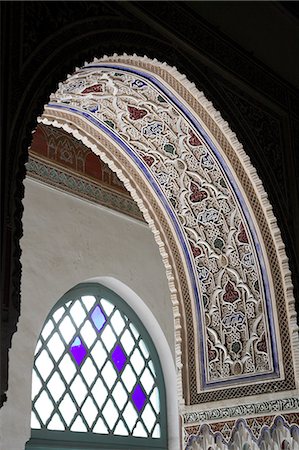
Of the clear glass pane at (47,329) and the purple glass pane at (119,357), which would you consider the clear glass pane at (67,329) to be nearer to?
the clear glass pane at (47,329)

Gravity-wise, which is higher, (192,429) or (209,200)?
(209,200)

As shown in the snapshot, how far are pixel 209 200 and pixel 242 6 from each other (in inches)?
35.2

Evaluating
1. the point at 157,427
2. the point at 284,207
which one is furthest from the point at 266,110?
the point at 157,427

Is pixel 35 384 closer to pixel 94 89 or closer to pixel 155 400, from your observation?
pixel 155 400

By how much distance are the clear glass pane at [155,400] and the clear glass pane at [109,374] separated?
1.64 ft

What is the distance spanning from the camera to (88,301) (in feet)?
17.6

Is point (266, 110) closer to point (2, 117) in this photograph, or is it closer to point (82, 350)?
point (2, 117)

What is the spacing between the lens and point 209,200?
3.39 m

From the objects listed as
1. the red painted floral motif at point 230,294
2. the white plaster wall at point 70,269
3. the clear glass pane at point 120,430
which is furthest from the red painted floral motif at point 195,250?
the clear glass pane at point 120,430

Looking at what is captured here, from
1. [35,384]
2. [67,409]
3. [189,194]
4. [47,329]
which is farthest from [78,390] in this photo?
[189,194]

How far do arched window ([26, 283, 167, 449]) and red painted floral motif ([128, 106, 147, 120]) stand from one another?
7.04ft

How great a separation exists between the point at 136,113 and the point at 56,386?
239cm

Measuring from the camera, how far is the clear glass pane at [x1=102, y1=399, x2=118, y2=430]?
5.24 meters

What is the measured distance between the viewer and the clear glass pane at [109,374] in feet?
17.4
